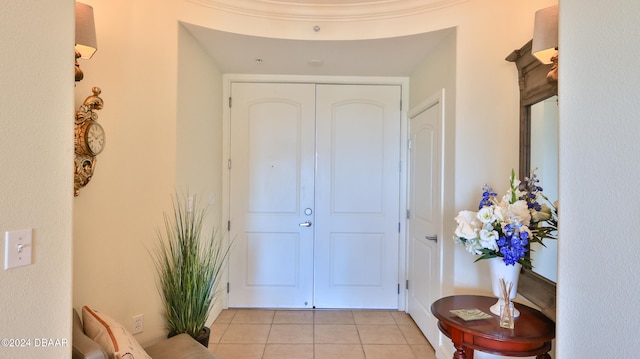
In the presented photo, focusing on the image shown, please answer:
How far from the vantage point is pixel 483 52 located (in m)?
2.14

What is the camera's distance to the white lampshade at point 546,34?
1502mm

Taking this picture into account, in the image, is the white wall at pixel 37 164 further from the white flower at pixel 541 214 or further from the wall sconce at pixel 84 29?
the white flower at pixel 541 214

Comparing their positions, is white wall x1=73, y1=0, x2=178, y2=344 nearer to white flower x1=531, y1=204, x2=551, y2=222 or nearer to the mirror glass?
white flower x1=531, y1=204, x2=551, y2=222

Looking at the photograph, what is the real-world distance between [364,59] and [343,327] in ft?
7.73

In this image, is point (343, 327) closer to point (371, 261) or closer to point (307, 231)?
point (371, 261)

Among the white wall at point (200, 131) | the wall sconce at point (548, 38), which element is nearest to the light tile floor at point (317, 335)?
the white wall at point (200, 131)

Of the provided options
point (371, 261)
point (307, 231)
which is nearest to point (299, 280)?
point (307, 231)

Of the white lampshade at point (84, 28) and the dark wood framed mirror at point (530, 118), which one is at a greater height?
the white lampshade at point (84, 28)

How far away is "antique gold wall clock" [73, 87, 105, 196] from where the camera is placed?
1581 mm

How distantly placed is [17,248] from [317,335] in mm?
2298

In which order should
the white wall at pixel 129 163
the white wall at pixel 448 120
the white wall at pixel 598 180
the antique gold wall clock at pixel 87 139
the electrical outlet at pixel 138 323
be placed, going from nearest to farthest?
1. the white wall at pixel 598 180
2. the antique gold wall clock at pixel 87 139
3. the white wall at pixel 129 163
4. the electrical outlet at pixel 138 323
5. the white wall at pixel 448 120

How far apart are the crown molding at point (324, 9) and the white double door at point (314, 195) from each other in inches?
35.7

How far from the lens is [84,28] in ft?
4.81

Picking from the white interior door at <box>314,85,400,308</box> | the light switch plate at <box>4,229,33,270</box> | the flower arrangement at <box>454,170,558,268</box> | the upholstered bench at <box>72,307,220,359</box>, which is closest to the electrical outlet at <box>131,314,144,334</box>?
the upholstered bench at <box>72,307,220,359</box>
